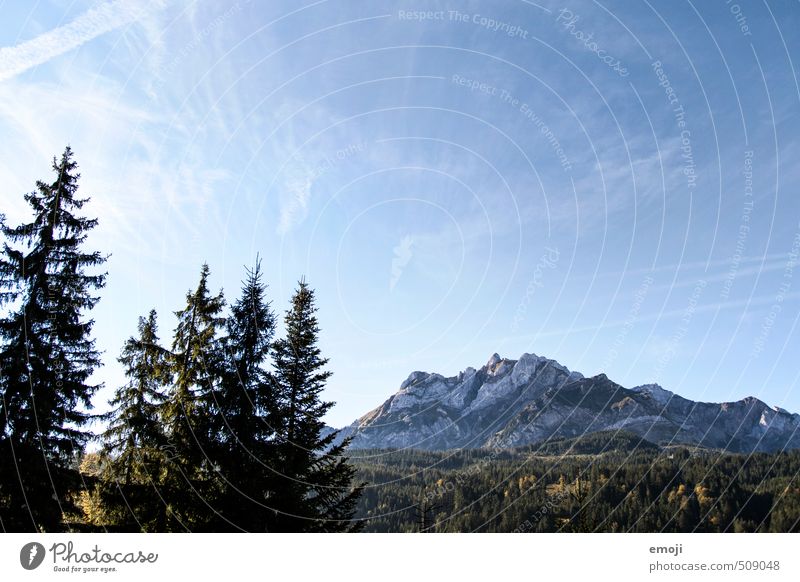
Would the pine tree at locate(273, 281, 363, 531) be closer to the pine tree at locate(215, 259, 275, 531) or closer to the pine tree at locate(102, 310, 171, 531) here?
the pine tree at locate(215, 259, 275, 531)

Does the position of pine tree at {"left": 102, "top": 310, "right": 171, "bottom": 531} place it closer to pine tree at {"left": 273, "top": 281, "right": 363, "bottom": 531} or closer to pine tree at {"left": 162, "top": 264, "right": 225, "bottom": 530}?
pine tree at {"left": 162, "top": 264, "right": 225, "bottom": 530}

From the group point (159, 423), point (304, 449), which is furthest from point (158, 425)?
point (304, 449)

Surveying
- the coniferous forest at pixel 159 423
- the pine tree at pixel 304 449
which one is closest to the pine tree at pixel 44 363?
the coniferous forest at pixel 159 423

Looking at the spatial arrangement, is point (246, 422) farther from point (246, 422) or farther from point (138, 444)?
point (138, 444)

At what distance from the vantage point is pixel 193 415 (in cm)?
1788

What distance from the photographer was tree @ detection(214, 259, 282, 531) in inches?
675

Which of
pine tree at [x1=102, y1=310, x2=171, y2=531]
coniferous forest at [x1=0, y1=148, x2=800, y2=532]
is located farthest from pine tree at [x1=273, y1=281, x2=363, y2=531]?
pine tree at [x1=102, y1=310, x2=171, y2=531]

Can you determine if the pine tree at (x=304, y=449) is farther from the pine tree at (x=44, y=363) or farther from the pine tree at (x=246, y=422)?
the pine tree at (x=44, y=363)

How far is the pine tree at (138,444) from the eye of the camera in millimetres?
17938

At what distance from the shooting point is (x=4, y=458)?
15.2 metres

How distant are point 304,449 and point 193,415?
14.5 ft
